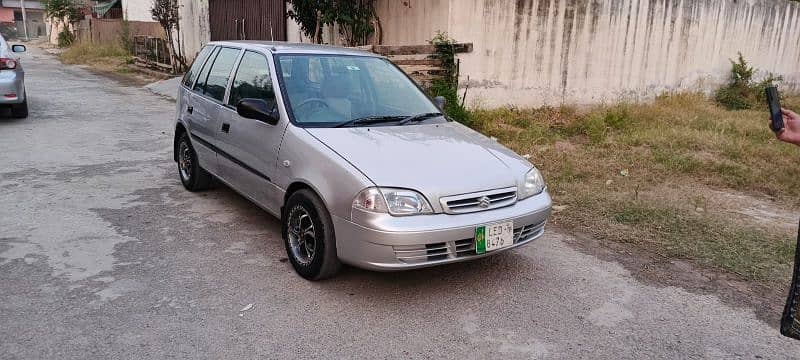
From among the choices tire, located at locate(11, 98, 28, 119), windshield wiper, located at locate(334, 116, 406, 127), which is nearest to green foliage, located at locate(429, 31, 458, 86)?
windshield wiper, located at locate(334, 116, 406, 127)

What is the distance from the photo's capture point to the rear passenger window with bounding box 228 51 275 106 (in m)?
4.57

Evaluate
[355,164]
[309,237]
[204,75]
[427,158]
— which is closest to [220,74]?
[204,75]

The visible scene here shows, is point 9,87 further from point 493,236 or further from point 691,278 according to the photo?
point 691,278

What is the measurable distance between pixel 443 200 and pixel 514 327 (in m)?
0.84

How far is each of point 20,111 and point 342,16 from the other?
548 centimetres

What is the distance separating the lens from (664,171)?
7047mm

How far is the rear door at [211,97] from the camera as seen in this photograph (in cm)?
514

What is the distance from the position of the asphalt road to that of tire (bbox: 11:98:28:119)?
484cm

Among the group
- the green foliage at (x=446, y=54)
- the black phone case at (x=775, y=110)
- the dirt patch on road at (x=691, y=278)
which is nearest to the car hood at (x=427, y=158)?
the dirt patch on road at (x=691, y=278)

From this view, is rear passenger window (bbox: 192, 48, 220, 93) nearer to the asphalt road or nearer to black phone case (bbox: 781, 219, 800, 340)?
the asphalt road

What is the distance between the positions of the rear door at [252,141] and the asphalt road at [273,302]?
44 cm

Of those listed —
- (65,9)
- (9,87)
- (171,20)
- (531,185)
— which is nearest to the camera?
(531,185)

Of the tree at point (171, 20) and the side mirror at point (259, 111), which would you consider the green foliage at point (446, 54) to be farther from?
the tree at point (171, 20)

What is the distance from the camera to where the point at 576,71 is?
1078 cm
